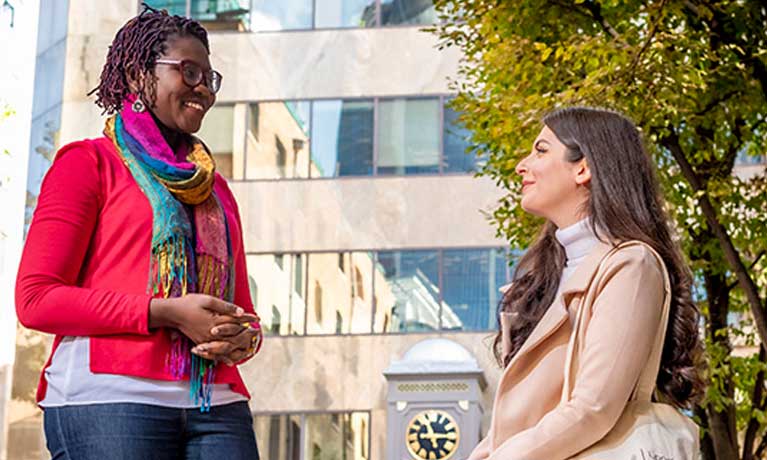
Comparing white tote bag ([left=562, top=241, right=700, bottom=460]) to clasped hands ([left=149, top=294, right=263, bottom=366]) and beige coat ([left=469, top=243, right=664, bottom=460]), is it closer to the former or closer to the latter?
beige coat ([left=469, top=243, right=664, bottom=460])

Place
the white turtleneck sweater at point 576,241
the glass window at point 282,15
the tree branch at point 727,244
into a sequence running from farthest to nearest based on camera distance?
the glass window at point 282,15
the tree branch at point 727,244
the white turtleneck sweater at point 576,241

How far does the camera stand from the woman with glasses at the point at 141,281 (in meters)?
2.68

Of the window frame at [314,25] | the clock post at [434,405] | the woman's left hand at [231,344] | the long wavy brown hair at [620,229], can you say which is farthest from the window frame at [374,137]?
the woman's left hand at [231,344]

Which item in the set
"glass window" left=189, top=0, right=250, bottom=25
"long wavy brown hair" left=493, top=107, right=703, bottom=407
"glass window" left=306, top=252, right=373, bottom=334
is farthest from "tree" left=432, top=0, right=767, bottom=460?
"glass window" left=189, top=0, right=250, bottom=25

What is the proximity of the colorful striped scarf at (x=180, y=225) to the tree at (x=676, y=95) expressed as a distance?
5749 millimetres

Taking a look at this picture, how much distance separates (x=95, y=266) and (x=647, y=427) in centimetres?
112

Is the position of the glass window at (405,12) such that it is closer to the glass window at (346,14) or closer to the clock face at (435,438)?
the glass window at (346,14)

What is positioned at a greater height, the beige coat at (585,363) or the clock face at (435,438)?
the clock face at (435,438)

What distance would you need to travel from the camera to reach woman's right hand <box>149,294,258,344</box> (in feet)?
8.79

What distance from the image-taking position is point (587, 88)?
888 centimetres

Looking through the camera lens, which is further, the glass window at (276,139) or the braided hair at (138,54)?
the glass window at (276,139)

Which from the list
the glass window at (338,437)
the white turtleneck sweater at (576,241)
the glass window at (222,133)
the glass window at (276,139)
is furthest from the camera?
the glass window at (222,133)

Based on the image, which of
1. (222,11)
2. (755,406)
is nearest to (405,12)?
(222,11)

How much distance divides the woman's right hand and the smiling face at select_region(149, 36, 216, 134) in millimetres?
423
